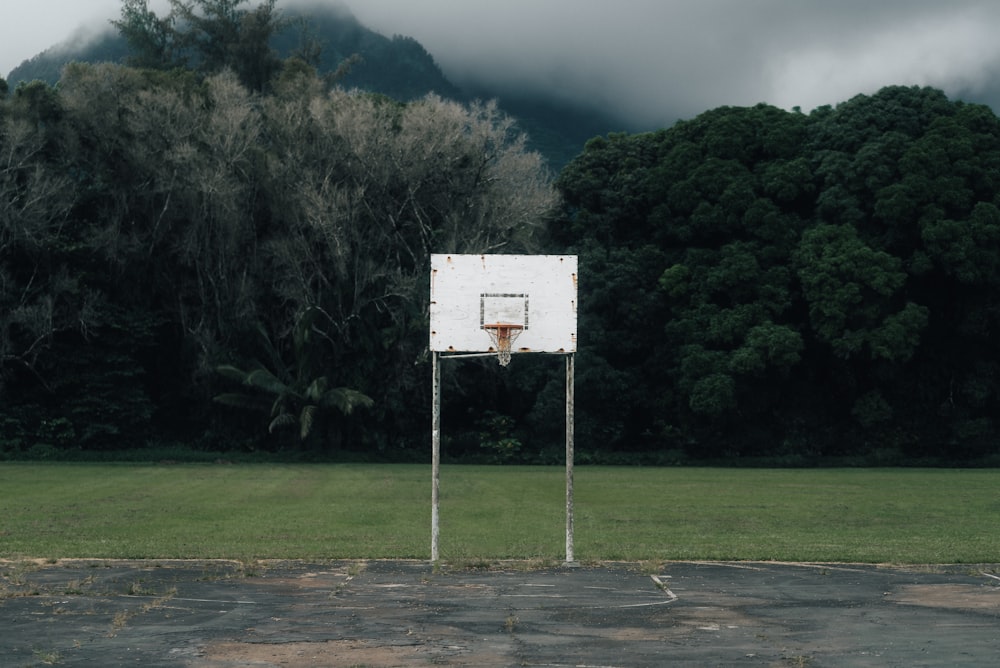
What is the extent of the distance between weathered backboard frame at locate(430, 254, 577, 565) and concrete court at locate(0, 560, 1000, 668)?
7.36ft

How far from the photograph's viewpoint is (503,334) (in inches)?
582

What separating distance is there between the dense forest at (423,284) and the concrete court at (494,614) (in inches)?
1006

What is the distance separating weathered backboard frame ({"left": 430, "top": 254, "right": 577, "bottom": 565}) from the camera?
14750 millimetres

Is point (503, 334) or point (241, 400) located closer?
point (503, 334)

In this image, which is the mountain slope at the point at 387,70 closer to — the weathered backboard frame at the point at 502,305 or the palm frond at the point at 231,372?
the palm frond at the point at 231,372

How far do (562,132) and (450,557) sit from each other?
76.0 meters

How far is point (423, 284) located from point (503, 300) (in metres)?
24.9

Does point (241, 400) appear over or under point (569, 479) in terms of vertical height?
over

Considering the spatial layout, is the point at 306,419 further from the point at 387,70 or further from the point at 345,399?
the point at 387,70

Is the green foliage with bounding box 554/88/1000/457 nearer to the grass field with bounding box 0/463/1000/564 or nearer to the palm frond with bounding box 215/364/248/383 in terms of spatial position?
the grass field with bounding box 0/463/1000/564

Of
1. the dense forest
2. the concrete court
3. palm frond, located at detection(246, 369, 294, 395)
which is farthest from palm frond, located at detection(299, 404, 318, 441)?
the concrete court

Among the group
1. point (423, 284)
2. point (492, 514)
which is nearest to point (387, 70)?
point (423, 284)

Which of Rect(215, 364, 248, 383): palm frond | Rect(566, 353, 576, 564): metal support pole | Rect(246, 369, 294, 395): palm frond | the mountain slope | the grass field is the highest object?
the mountain slope

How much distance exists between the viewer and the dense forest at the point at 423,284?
3919 centimetres
